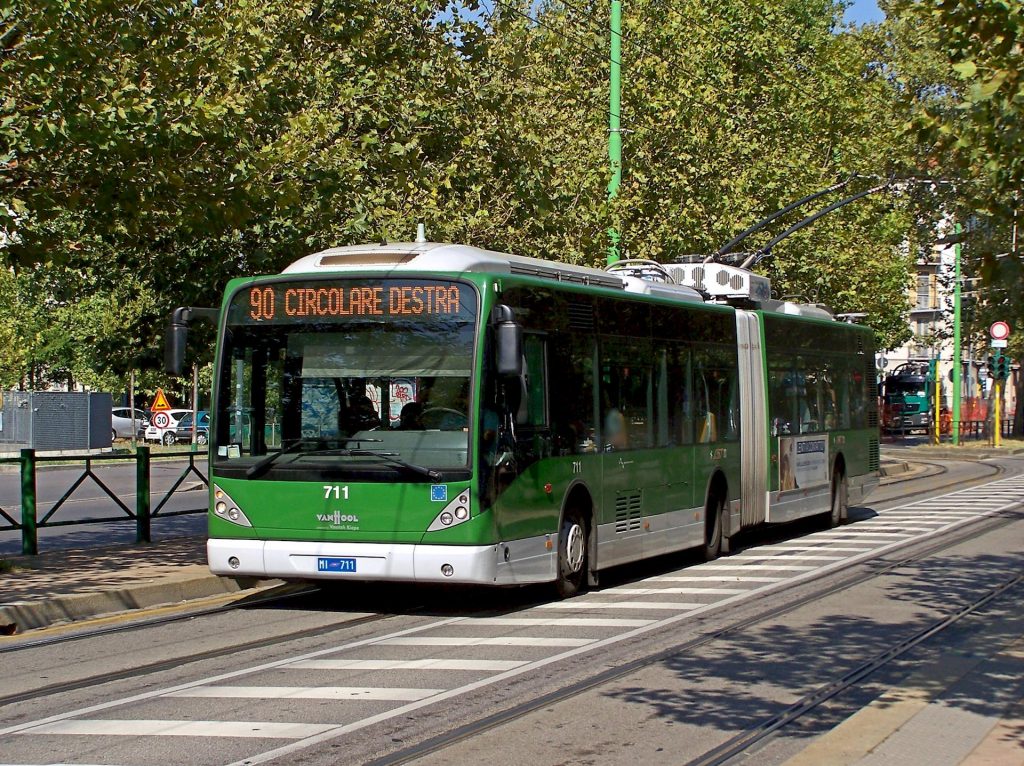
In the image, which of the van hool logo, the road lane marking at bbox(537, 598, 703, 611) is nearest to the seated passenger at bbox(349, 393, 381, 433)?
the van hool logo

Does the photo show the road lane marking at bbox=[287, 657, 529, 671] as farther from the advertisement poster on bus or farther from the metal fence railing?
the advertisement poster on bus

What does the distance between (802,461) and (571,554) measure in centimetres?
786

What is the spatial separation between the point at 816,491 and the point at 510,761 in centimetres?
1503

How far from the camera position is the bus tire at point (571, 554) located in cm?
1410

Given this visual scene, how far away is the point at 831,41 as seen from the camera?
55875mm

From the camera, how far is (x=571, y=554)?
14.3 meters

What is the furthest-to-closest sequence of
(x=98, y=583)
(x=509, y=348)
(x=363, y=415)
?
(x=98, y=583) < (x=363, y=415) < (x=509, y=348)

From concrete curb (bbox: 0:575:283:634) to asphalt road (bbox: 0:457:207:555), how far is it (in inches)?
138

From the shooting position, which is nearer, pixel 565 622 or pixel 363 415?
pixel 565 622

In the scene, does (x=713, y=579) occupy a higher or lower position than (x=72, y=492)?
lower

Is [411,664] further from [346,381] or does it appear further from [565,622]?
[346,381]

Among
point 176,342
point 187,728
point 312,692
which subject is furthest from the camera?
point 176,342

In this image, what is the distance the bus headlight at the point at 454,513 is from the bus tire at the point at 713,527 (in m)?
5.85

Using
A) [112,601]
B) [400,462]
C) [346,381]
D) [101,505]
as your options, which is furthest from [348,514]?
[101,505]
